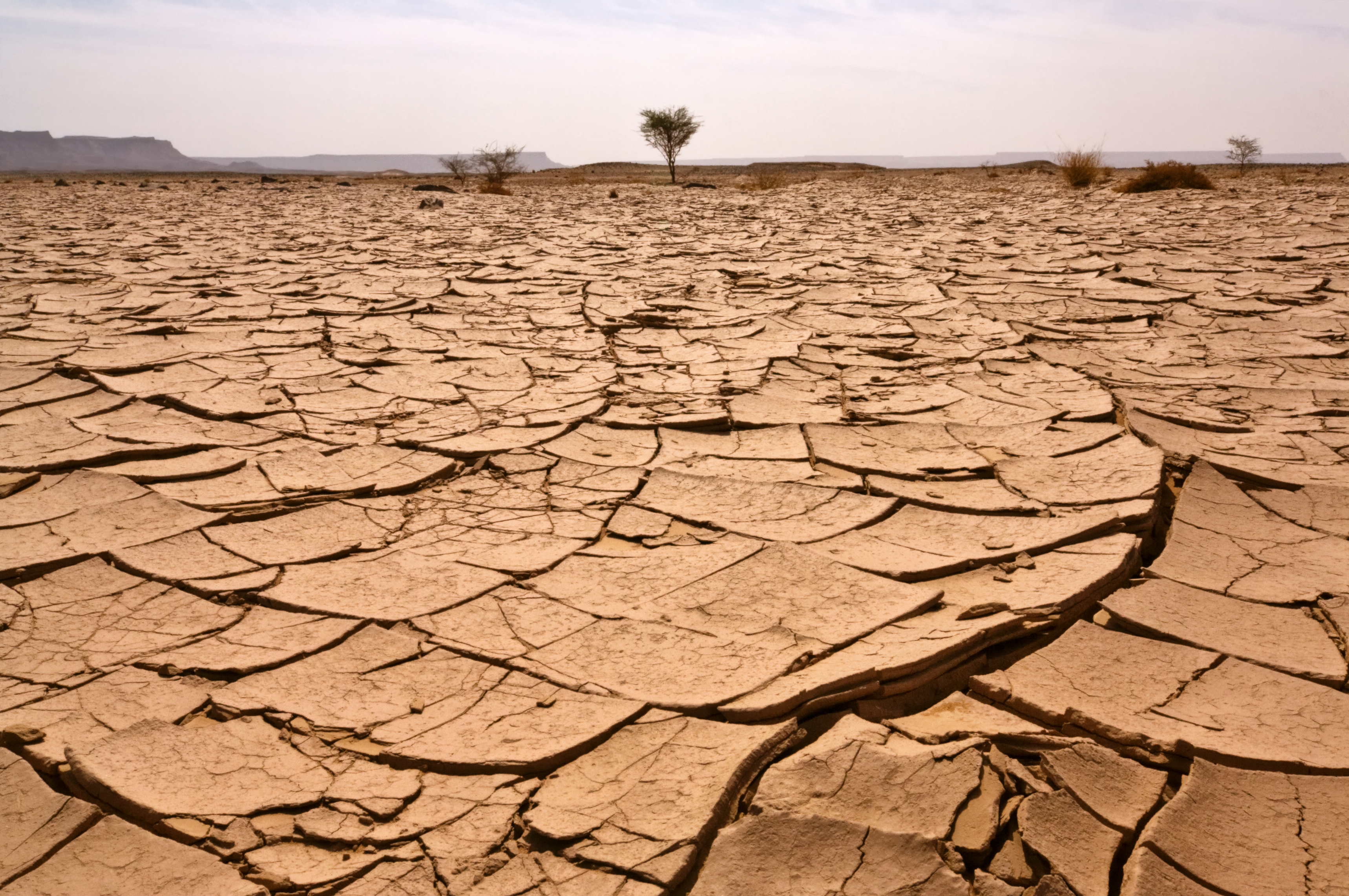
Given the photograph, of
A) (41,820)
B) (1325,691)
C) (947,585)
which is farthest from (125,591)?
(1325,691)

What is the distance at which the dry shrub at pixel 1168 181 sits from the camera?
10.1 metres

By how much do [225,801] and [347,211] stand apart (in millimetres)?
9993

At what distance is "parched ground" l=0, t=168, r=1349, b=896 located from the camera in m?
1.10

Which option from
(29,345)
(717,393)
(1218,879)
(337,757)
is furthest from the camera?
(29,345)

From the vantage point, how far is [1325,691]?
4.49 ft

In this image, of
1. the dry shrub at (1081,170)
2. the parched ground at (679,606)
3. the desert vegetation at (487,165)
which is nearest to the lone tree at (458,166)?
the desert vegetation at (487,165)

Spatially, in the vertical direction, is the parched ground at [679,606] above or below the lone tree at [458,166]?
below

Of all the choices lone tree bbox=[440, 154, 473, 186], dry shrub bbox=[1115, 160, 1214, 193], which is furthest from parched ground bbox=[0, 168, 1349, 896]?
lone tree bbox=[440, 154, 473, 186]

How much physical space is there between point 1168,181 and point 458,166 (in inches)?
558

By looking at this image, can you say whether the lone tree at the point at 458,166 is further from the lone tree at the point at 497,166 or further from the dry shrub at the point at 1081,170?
the dry shrub at the point at 1081,170

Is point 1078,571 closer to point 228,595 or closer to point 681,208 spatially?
point 228,595

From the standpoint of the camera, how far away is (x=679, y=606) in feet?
5.42

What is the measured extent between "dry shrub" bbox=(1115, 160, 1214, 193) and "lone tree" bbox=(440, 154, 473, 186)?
41.1 feet

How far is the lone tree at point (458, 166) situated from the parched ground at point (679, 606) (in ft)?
53.4
